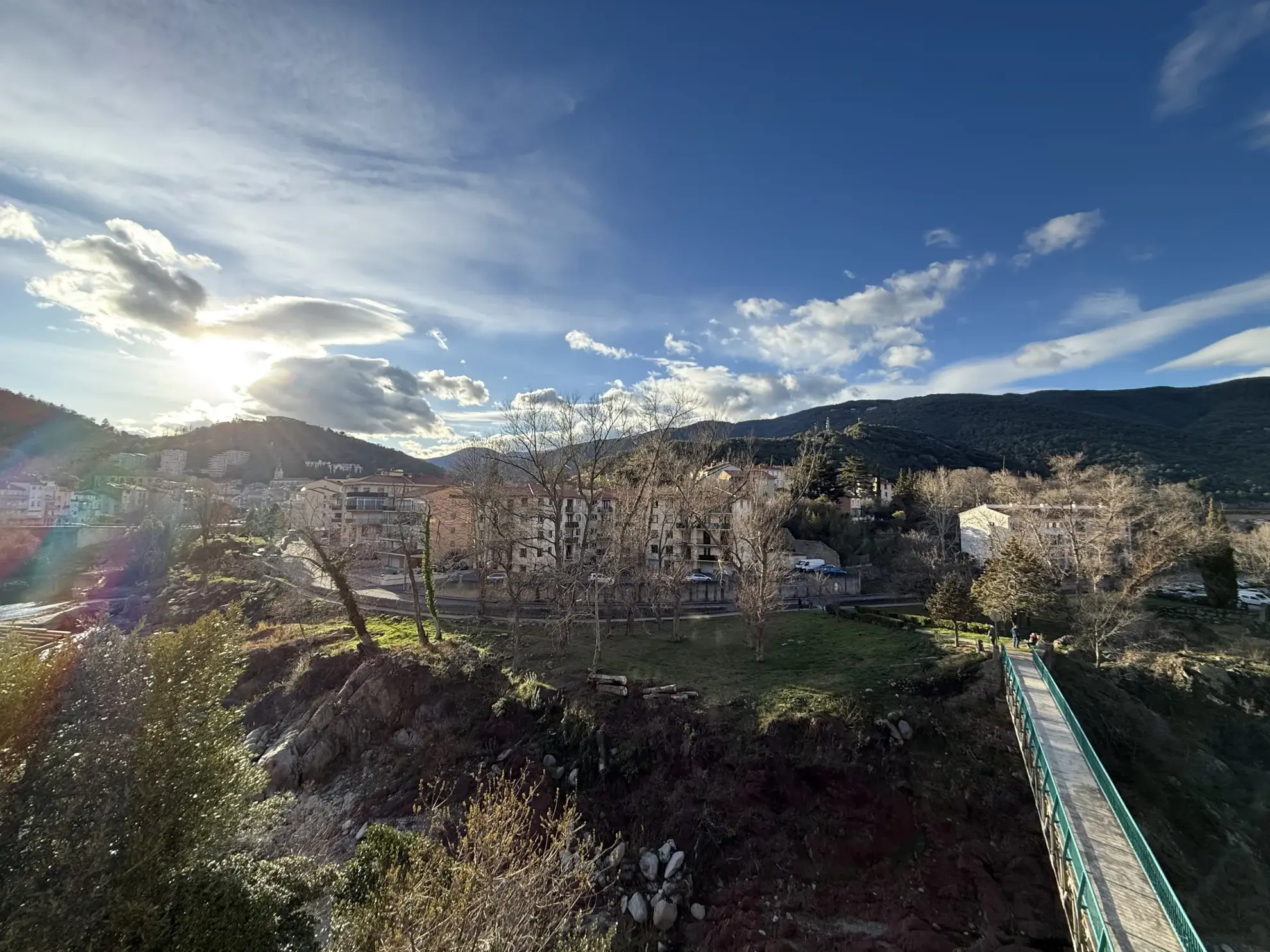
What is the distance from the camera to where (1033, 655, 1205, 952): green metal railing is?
9938mm

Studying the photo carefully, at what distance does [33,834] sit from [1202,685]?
3738 cm

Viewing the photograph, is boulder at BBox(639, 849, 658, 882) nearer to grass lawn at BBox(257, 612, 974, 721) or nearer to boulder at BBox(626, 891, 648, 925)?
boulder at BBox(626, 891, 648, 925)

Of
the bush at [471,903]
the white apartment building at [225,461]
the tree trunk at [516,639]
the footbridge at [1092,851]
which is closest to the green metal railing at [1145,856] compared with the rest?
the footbridge at [1092,851]

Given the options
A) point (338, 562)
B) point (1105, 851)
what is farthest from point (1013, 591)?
point (338, 562)

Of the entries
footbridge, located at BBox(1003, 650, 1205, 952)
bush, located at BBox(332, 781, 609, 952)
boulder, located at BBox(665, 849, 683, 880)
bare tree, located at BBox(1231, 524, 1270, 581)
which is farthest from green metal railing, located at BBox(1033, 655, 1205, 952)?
bare tree, located at BBox(1231, 524, 1270, 581)

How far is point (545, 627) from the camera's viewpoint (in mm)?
33156

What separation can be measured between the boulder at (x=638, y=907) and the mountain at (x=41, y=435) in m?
162

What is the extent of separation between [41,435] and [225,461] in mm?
38148

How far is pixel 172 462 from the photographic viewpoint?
527ft

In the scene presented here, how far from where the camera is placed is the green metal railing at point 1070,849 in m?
10.3

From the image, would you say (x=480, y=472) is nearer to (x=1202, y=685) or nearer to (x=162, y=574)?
(x=1202, y=685)

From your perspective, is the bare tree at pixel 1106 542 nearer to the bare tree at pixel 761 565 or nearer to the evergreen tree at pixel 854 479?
the bare tree at pixel 761 565

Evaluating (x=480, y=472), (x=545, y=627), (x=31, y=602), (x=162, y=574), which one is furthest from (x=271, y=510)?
(x=545, y=627)

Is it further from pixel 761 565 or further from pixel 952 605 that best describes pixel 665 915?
pixel 952 605
